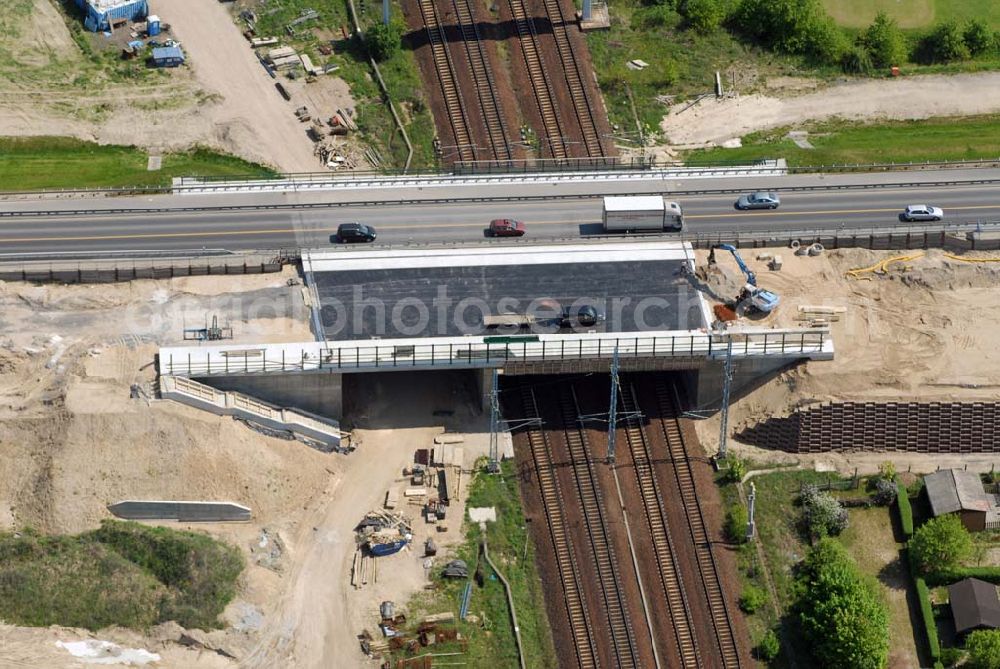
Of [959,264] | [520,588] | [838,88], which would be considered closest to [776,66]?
[838,88]

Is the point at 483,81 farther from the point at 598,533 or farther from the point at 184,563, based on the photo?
the point at 184,563

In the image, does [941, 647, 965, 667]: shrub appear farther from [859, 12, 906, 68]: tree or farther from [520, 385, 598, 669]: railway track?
[859, 12, 906, 68]: tree

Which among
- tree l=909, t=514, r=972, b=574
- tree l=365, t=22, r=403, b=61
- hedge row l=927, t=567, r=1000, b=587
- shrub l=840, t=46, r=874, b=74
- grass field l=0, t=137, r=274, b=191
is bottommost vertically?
hedge row l=927, t=567, r=1000, b=587

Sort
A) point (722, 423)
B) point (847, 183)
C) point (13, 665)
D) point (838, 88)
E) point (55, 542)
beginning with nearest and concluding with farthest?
point (13, 665), point (55, 542), point (722, 423), point (847, 183), point (838, 88)

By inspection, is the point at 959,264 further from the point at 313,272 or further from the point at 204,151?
the point at 204,151

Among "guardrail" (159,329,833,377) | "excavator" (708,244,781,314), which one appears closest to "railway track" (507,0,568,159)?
"excavator" (708,244,781,314)

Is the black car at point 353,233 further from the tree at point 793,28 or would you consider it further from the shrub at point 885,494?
the tree at point 793,28
